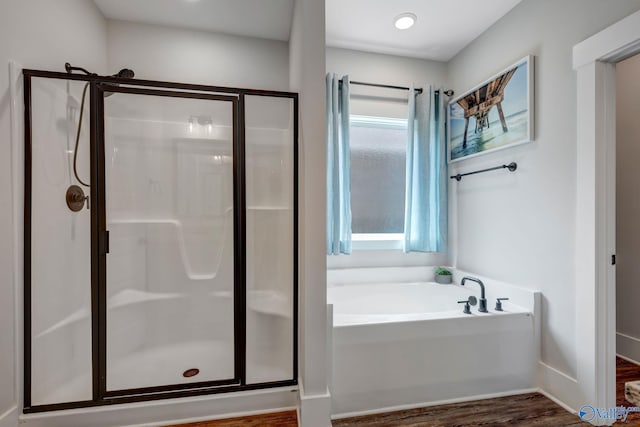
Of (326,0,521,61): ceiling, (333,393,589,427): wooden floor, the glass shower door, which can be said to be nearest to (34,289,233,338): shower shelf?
the glass shower door

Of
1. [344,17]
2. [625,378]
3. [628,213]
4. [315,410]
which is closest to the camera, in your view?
[315,410]

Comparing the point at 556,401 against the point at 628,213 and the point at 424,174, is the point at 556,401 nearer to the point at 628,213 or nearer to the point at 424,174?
the point at 628,213

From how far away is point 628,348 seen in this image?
2422 mm

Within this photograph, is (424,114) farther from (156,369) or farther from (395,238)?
(156,369)

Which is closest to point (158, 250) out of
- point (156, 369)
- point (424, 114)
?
point (156, 369)

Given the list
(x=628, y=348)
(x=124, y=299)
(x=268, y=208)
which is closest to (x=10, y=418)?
(x=124, y=299)

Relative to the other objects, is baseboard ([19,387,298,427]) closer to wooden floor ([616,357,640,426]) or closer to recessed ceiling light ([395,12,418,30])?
wooden floor ([616,357,640,426])

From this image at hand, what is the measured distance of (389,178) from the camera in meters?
2.91

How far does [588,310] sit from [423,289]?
1157 millimetres

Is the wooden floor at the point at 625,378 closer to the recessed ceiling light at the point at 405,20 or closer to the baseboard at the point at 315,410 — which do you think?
the baseboard at the point at 315,410

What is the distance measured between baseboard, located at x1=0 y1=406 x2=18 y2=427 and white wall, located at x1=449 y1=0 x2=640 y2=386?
2.97 metres

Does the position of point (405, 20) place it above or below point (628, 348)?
above

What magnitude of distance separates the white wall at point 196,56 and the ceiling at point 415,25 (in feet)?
1.74

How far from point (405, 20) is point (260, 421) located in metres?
2.84
